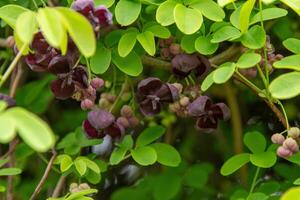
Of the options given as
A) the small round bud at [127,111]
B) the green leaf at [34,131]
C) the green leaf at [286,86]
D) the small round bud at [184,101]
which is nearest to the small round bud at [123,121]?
the small round bud at [127,111]

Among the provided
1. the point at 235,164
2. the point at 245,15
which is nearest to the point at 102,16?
the point at 245,15

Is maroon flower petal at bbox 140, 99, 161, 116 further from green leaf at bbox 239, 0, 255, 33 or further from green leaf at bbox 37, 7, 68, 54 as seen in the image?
green leaf at bbox 37, 7, 68, 54

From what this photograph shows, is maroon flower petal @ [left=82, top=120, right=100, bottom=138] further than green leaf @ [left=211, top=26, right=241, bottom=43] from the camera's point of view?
Yes

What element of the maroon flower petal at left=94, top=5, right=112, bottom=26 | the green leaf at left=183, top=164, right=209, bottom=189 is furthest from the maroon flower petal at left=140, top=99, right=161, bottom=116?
the green leaf at left=183, top=164, right=209, bottom=189

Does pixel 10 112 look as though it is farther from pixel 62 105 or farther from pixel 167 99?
pixel 62 105

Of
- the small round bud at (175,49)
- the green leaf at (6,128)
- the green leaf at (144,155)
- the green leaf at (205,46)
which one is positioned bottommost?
the green leaf at (144,155)

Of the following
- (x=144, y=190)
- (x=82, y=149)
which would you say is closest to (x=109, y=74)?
(x=82, y=149)

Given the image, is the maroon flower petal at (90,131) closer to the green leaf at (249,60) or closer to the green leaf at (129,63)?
the green leaf at (129,63)
